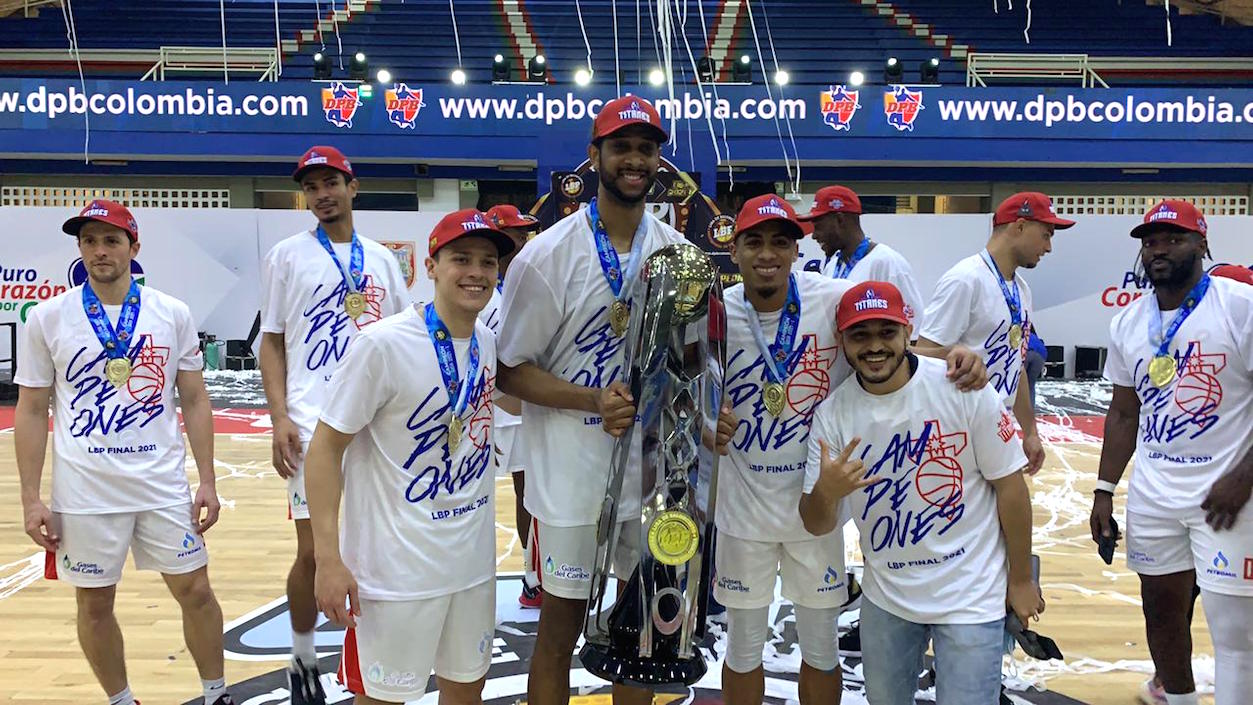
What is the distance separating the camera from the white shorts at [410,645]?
2.04 meters

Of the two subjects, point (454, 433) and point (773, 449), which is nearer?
point (454, 433)

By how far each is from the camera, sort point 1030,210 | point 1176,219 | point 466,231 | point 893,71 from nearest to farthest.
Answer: point 466,231 → point 1176,219 → point 1030,210 → point 893,71

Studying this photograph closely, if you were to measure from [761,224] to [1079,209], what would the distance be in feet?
46.0

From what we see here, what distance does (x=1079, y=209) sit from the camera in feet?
47.2

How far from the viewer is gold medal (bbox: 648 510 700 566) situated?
2107 millimetres

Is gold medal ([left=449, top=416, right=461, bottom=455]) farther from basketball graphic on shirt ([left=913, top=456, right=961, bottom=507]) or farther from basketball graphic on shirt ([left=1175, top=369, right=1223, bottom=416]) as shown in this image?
basketball graphic on shirt ([left=1175, top=369, right=1223, bottom=416])

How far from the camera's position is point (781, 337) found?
2.37m

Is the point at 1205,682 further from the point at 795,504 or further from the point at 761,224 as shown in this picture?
the point at 761,224

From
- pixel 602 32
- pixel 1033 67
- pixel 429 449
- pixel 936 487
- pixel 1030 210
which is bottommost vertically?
pixel 936 487

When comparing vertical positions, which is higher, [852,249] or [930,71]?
[930,71]

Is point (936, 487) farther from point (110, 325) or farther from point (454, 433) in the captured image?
point (110, 325)

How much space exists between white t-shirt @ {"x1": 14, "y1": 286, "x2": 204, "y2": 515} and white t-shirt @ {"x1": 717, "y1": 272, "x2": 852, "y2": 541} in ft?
5.54

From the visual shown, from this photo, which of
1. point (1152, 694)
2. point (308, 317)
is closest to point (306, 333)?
point (308, 317)

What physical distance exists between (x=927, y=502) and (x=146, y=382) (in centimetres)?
221
